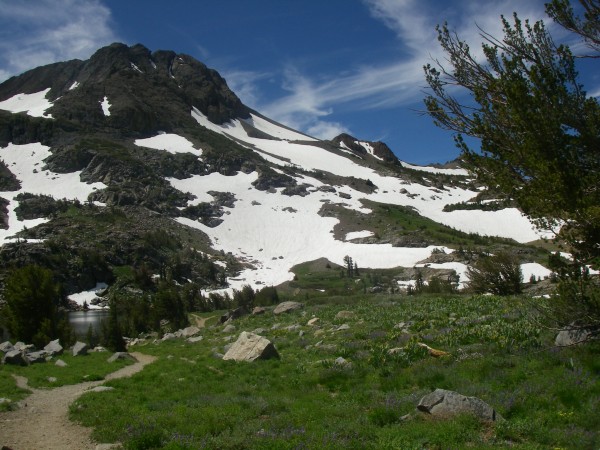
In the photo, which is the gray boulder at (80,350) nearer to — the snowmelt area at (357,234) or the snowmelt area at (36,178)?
the snowmelt area at (36,178)

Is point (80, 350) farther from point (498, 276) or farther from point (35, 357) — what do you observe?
point (498, 276)

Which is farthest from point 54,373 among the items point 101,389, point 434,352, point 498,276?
point 498,276

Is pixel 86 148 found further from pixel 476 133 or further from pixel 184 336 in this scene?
pixel 476 133

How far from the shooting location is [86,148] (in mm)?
160125

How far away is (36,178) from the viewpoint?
149 meters

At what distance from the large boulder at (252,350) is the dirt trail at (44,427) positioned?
6274 millimetres

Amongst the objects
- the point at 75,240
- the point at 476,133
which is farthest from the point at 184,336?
the point at 75,240

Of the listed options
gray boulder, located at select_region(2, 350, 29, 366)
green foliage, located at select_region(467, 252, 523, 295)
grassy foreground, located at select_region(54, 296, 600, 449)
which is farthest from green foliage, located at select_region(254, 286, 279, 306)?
grassy foreground, located at select_region(54, 296, 600, 449)

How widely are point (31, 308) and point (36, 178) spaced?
13573 centimetres

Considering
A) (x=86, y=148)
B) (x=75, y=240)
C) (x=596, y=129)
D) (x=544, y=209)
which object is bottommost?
(x=544, y=209)

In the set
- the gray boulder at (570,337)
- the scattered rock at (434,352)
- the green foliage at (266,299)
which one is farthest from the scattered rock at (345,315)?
the green foliage at (266,299)

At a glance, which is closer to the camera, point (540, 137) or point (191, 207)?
point (540, 137)

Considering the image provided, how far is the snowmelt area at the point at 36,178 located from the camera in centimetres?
13962

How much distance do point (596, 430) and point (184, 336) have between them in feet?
108
